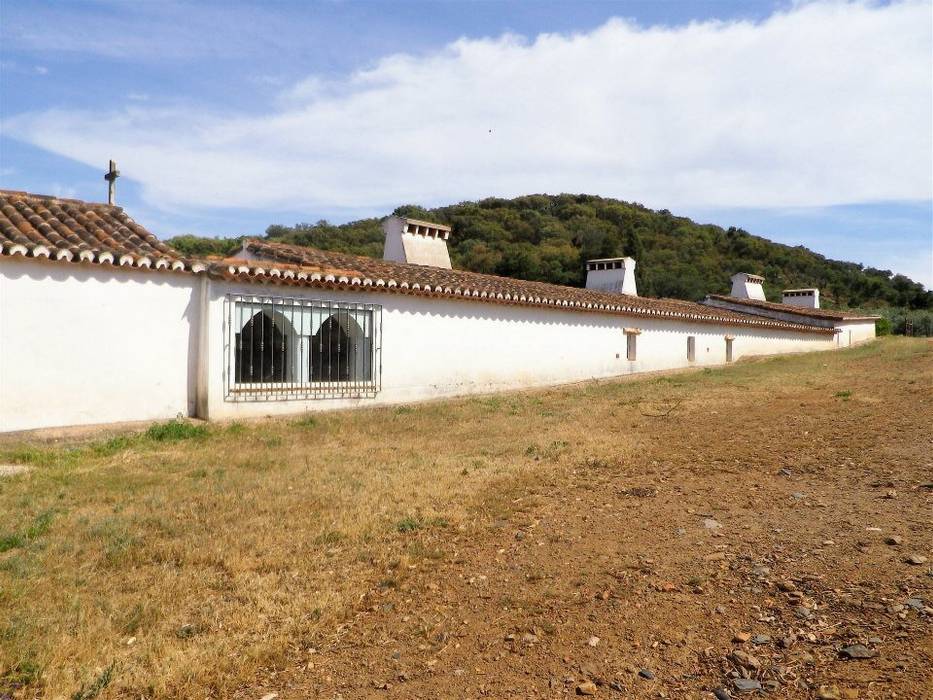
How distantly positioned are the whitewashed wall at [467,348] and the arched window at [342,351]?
0.38 metres

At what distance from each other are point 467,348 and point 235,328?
17.0 feet

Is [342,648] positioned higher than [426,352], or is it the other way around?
[426,352]

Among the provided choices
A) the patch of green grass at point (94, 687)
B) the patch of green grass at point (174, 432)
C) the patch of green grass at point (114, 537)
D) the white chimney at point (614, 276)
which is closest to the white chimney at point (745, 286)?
the white chimney at point (614, 276)

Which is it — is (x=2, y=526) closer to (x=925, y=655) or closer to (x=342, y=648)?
(x=342, y=648)

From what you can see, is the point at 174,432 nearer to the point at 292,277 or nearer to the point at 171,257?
the point at 171,257

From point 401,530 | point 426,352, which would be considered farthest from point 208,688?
point 426,352

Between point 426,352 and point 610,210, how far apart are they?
153 ft

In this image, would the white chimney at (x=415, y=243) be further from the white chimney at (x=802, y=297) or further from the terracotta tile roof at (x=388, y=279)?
the white chimney at (x=802, y=297)

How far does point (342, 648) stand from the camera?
3539mm

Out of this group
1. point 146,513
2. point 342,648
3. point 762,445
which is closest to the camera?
point 342,648

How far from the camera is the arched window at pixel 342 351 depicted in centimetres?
1240

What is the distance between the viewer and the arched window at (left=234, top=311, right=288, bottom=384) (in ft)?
37.0

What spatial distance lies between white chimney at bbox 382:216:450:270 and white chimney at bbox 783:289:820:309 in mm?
28005

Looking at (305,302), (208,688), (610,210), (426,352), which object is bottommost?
(208,688)
